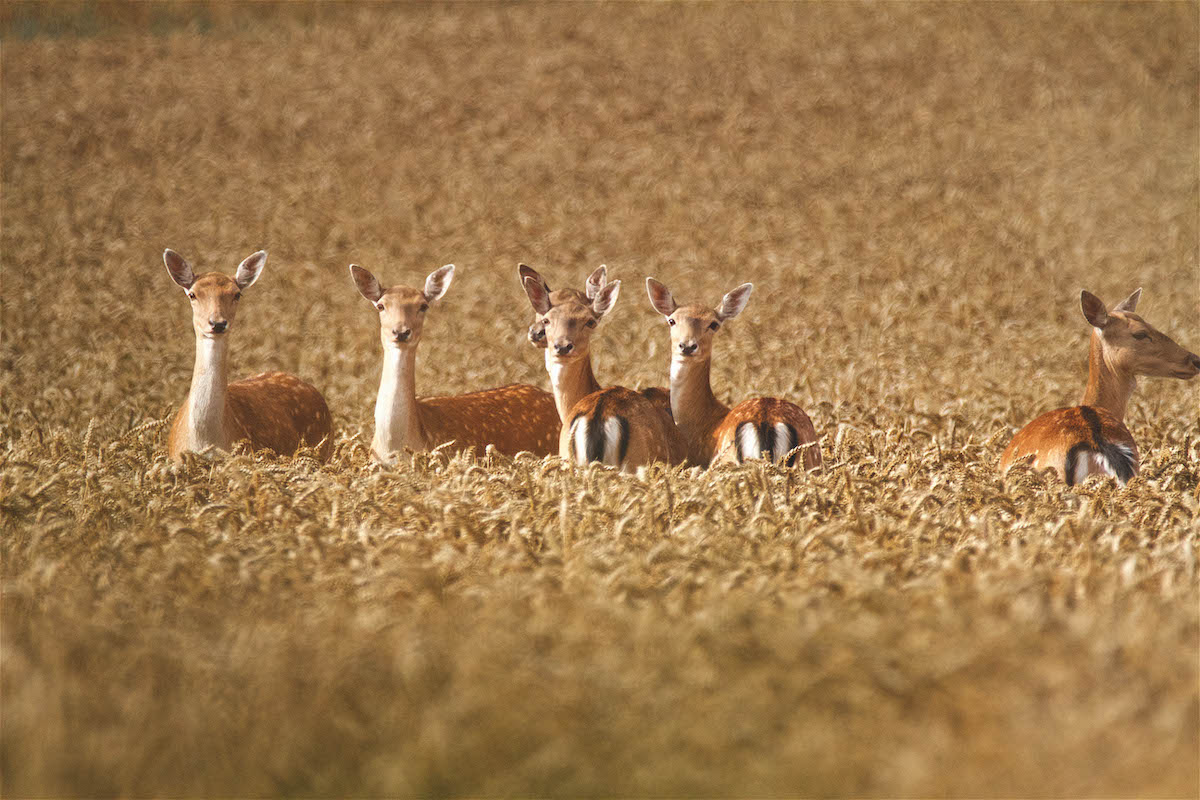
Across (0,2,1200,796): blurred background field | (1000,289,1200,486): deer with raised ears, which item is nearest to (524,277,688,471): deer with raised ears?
(0,2,1200,796): blurred background field

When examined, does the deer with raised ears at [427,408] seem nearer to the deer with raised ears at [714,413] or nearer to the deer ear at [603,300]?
the deer ear at [603,300]

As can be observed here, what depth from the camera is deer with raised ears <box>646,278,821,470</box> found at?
7.02m

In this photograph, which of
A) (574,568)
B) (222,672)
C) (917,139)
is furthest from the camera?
(917,139)

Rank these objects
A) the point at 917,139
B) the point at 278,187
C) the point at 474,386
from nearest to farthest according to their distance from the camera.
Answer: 1. the point at 474,386
2. the point at 278,187
3. the point at 917,139

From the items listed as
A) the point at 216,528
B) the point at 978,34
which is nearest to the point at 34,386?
the point at 216,528

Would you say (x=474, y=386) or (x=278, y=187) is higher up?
(x=278, y=187)

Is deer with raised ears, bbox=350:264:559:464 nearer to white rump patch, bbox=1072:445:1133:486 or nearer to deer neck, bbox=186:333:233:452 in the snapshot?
deer neck, bbox=186:333:233:452

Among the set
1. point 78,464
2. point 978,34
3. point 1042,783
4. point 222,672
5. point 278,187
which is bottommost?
point 1042,783

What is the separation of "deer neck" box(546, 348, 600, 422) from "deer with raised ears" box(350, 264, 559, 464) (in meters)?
0.39

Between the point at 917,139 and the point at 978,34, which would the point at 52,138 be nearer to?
the point at 917,139

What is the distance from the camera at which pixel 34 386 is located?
11008mm

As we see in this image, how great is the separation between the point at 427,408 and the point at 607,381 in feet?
14.1

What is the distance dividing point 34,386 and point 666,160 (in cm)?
1288

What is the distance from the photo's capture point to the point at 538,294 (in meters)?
7.91
